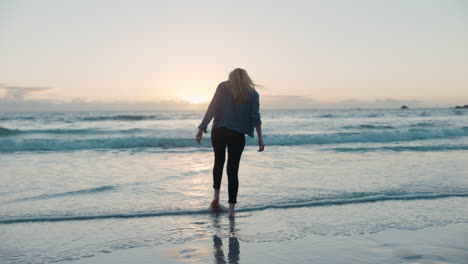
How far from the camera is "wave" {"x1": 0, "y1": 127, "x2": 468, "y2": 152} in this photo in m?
13.8

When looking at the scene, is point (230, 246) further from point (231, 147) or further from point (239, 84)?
point (239, 84)

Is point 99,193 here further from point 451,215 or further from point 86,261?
point 451,215

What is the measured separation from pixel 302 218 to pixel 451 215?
1.77m

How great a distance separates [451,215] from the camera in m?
4.34

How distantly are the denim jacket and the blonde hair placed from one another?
70 millimetres

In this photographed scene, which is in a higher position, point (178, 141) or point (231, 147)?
point (231, 147)

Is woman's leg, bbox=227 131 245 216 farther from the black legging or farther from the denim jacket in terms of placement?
the denim jacket

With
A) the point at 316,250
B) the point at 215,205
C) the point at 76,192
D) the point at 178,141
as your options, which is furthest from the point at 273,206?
the point at 178,141

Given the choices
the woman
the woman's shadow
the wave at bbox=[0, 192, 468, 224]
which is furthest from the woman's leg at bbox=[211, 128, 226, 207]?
the woman's shadow

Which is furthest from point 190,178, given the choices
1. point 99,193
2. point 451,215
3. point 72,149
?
point 72,149

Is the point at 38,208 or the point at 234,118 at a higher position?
the point at 234,118

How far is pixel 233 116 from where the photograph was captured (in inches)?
167

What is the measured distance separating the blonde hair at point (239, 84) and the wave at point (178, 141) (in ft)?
35.4

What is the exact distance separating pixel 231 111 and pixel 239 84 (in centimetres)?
32
